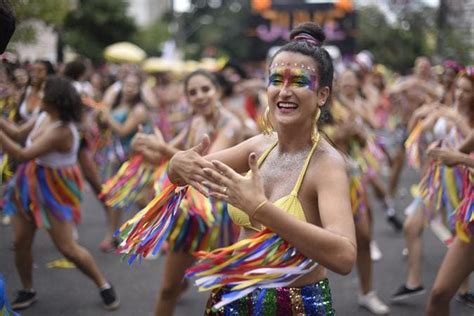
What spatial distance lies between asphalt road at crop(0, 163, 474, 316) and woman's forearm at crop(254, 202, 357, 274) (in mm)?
2425

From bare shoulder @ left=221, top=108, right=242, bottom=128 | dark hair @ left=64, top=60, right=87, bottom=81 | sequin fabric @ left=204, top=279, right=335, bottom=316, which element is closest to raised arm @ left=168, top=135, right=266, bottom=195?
sequin fabric @ left=204, top=279, right=335, bottom=316

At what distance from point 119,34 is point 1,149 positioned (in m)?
20.3

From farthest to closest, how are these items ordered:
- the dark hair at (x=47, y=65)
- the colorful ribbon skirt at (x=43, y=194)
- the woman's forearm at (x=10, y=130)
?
the dark hair at (x=47, y=65) → the woman's forearm at (x=10, y=130) → the colorful ribbon skirt at (x=43, y=194)

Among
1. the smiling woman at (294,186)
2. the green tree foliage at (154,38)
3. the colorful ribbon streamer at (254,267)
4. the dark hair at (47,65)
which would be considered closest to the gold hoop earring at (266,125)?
the smiling woman at (294,186)

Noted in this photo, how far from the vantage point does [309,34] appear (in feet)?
9.87

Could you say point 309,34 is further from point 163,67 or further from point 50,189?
point 163,67

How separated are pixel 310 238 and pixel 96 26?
21931mm

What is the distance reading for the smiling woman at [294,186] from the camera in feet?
7.75

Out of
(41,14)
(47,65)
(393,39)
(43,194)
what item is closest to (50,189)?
(43,194)

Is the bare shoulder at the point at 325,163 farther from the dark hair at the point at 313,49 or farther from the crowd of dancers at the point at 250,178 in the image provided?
the dark hair at the point at 313,49

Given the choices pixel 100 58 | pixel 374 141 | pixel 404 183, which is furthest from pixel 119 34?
pixel 374 141

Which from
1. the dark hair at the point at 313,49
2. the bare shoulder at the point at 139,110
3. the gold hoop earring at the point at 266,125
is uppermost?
the dark hair at the point at 313,49

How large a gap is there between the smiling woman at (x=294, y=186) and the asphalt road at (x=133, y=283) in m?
2.08

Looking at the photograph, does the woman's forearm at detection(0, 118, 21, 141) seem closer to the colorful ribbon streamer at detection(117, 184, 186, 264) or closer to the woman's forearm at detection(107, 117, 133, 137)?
the woman's forearm at detection(107, 117, 133, 137)
